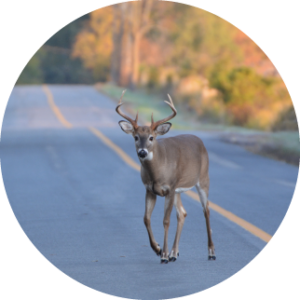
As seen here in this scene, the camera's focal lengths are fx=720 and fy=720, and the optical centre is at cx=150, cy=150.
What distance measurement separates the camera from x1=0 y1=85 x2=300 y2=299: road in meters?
7.80

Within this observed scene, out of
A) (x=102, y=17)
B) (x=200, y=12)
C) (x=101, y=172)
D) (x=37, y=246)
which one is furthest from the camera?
(x=102, y=17)

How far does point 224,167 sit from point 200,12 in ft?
151

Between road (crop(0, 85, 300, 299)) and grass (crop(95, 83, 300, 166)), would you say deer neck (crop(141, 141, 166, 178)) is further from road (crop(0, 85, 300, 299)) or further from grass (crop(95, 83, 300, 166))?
grass (crop(95, 83, 300, 166))

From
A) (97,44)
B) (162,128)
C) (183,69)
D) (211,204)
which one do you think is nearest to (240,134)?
(211,204)

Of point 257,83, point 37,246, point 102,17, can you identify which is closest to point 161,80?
point 257,83

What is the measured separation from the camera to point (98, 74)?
76812 millimetres

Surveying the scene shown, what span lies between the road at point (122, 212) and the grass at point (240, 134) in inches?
22.5

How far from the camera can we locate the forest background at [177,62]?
32.6m

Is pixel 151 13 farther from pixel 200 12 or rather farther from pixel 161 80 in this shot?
pixel 161 80

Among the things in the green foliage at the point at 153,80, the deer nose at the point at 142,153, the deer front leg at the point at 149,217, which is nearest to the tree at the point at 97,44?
the green foliage at the point at 153,80

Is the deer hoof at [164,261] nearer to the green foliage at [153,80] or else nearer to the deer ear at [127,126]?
the deer ear at [127,126]

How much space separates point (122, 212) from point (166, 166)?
368 centimetres

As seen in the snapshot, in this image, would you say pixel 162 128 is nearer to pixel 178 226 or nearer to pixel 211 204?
pixel 178 226

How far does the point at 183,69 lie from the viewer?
4969cm
